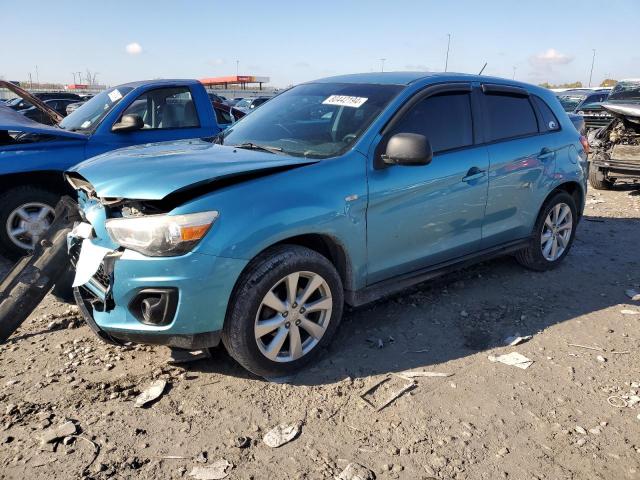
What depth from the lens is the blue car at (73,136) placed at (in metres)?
5.04

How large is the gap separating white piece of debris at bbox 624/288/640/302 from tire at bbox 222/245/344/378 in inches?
112

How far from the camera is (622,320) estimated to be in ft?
13.6

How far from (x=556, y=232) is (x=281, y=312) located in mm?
3226

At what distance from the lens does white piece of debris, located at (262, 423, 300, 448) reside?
266cm

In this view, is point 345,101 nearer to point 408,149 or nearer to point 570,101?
point 408,149

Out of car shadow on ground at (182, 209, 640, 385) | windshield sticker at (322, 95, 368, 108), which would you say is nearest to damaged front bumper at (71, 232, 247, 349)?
car shadow on ground at (182, 209, 640, 385)

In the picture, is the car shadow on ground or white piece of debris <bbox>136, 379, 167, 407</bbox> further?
the car shadow on ground

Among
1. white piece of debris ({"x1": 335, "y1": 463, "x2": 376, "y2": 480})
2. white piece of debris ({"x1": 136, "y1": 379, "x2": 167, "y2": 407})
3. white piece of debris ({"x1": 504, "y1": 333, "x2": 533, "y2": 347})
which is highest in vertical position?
white piece of debris ({"x1": 136, "y1": 379, "x2": 167, "y2": 407})

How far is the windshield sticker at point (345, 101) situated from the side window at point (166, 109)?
288cm

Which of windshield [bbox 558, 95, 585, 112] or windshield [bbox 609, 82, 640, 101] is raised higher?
windshield [bbox 609, 82, 640, 101]

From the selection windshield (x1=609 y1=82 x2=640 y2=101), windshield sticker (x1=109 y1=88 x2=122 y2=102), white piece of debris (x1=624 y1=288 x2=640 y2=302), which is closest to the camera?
white piece of debris (x1=624 y1=288 x2=640 y2=302)

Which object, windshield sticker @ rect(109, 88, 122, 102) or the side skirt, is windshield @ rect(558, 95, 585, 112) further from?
windshield sticker @ rect(109, 88, 122, 102)

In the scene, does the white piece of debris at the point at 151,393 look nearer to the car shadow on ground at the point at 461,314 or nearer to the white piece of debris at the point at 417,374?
the car shadow on ground at the point at 461,314

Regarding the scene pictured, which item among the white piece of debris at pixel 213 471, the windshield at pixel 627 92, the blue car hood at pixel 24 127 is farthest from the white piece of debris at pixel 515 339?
the windshield at pixel 627 92
